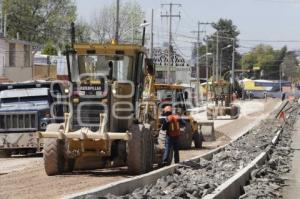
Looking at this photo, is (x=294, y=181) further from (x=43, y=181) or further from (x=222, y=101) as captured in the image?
(x=222, y=101)

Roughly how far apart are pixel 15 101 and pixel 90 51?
861 cm

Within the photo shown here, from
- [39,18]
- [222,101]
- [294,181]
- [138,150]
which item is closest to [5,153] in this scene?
[138,150]

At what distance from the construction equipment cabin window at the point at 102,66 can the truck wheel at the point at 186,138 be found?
36.7ft

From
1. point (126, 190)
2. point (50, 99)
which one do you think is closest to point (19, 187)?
point (126, 190)

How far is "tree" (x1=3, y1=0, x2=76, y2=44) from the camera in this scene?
276 feet

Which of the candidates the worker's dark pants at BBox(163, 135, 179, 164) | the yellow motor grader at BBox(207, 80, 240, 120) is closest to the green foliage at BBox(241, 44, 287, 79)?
the yellow motor grader at BBox(207, 80, 240, 120)

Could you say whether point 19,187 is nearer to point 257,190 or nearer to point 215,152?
point 257,190

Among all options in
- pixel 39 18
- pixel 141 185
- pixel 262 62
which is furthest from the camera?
pixel 262 62

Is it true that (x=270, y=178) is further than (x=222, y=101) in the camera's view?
No

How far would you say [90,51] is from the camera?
1702cm

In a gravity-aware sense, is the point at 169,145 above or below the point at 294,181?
above

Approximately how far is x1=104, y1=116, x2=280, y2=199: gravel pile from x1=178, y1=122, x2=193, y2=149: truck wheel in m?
1.99

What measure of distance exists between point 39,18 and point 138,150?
7165 cm

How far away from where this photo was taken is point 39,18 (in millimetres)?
85938
